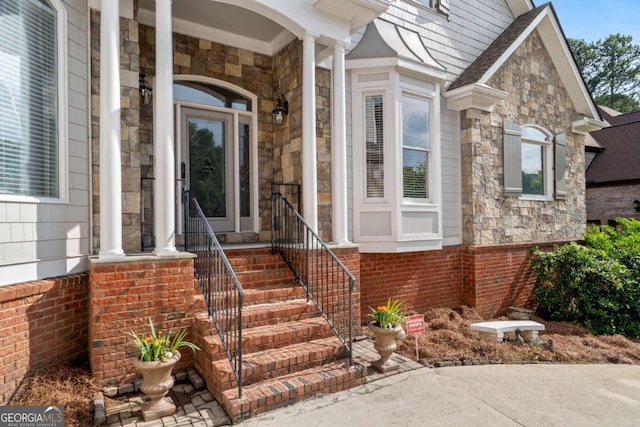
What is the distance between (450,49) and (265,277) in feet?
19.1

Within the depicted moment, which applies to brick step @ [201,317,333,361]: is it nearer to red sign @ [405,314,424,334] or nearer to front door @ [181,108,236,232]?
red sign @ [405,314,424,334]

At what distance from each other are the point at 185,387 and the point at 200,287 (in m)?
1.06

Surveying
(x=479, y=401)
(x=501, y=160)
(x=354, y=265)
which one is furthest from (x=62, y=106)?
(x=501, y=160)

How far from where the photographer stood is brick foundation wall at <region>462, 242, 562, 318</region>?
22.5ft

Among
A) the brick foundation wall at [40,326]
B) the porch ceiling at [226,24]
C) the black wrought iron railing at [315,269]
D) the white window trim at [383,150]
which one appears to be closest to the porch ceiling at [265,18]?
the porch ceiling at [226,24]

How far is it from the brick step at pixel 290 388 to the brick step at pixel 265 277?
1.28 meters

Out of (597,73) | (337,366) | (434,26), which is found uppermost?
(597,73)

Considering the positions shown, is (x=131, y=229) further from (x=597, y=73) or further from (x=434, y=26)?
(x=597, y=73)

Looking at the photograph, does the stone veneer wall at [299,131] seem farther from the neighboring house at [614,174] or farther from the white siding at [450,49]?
the neighboring house at [614,174]

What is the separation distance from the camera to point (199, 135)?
536 centimetres

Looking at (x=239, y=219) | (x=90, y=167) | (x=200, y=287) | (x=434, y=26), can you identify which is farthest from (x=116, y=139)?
(x=434, y=26)

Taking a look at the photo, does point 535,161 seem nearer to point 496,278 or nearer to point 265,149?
point 496,278

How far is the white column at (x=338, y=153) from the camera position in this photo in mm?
5047

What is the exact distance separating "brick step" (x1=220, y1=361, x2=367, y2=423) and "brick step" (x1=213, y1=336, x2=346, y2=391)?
0.05 m
